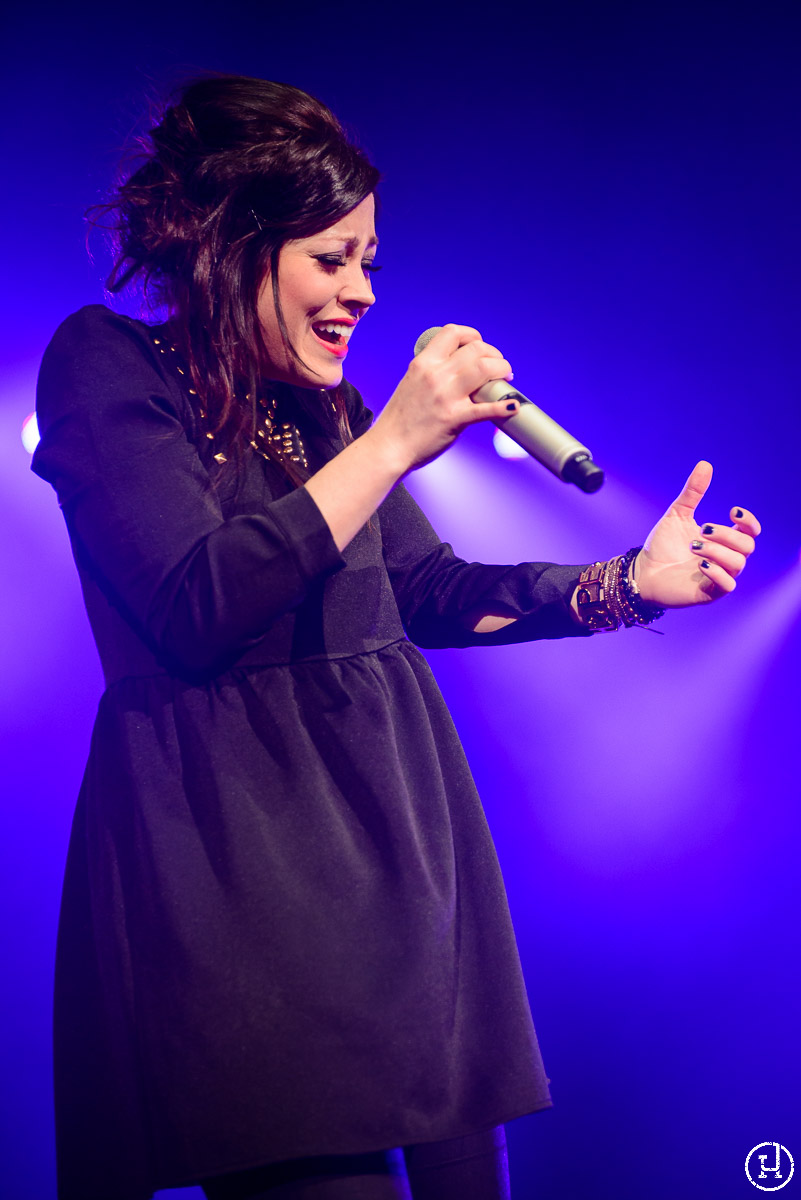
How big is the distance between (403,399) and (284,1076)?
606 millimetres

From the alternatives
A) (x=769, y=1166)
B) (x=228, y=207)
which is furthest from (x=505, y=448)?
(x=769, y=1166)

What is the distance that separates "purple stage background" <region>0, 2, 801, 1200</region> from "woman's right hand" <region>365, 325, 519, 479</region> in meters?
1.74

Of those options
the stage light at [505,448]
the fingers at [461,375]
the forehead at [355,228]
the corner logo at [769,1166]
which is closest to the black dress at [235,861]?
the fingers at [461,375]

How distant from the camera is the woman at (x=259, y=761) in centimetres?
85

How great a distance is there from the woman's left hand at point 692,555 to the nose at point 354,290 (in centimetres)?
46

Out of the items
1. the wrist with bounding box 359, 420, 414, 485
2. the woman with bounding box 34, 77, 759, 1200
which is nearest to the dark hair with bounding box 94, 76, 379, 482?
the woman with bounding box 34, 77, 759, 1200

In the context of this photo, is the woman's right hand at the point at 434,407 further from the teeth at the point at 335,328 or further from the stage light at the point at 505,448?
the stage light at the point at 505,448

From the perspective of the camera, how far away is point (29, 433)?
2.39m

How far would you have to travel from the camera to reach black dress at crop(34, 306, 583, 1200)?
844mm

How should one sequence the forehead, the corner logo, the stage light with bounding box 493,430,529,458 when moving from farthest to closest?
the stage light with bounding box 493,430,529,458 → the corner logo → the forehead

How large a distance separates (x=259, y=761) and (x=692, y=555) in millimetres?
614

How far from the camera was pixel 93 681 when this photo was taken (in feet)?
7.99

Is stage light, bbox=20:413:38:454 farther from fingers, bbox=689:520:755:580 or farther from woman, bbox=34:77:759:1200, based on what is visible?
fingers, bbox=689:520:755:580

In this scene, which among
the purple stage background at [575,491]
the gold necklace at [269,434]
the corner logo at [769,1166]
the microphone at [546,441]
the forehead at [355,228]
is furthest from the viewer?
the purple stage background at [575,491]
